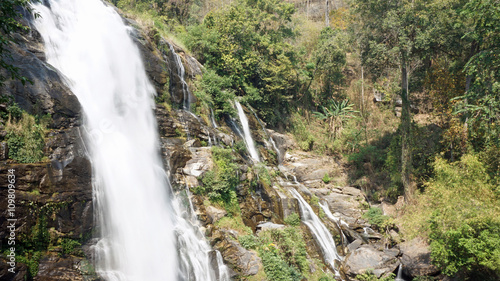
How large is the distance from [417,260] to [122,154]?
14193 millimetres

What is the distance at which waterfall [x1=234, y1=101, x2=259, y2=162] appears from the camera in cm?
2150

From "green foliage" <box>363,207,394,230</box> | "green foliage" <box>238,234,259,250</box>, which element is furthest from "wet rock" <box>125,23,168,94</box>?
"green foliage" <box>363,207,394,230</box>

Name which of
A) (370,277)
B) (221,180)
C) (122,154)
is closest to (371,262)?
(370,277)

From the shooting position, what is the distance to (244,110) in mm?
24516

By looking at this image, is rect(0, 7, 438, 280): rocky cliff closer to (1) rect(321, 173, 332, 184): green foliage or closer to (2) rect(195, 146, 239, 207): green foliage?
(1) rect(321, 173, 332, 184): green foliage

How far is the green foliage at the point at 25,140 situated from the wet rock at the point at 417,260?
16.0m

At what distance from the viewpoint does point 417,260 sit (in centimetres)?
1504

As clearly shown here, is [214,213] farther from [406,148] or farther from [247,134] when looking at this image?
[406,148]

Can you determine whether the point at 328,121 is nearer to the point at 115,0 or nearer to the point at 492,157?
the point at 492,157

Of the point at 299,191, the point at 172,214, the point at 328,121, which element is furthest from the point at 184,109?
the point at 328,121

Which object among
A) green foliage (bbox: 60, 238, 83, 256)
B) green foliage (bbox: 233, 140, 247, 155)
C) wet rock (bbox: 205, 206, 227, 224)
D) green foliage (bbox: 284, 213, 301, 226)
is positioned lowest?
green foliage (bbox: 284, 213, 301, 226)

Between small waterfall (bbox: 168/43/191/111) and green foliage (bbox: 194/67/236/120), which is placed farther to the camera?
green foliage (bbox: 194/67/236/120)

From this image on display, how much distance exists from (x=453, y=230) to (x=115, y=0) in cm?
3129

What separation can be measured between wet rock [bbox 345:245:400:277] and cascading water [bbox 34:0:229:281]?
6.99 metres
